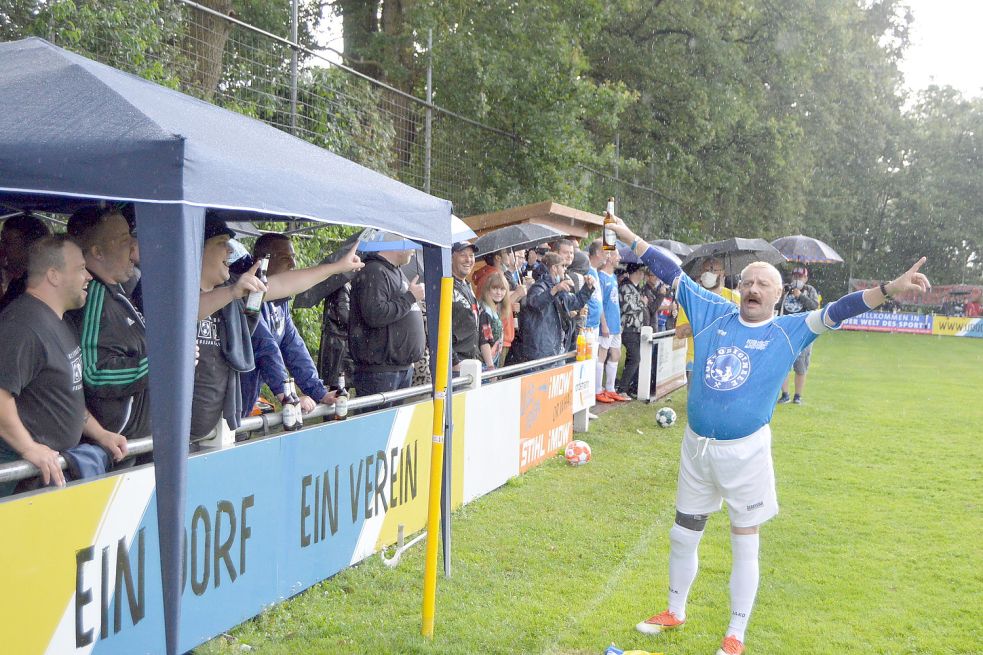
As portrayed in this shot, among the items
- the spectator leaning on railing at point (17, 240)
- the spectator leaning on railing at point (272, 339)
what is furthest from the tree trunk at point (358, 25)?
the spectator leaning on railing at point (17, 240)

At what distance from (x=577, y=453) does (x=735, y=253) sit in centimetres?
704

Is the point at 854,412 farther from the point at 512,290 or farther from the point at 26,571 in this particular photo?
the point at 26,571

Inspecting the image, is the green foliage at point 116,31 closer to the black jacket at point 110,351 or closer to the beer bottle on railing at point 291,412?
the beer bottle on railing at point 291,412

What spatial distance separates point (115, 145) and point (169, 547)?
128 cm

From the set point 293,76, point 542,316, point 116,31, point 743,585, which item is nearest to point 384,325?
point 743,585

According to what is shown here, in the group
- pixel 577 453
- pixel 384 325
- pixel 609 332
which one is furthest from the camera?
pixel 609 332

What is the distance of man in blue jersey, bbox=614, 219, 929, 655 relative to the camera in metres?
4.65

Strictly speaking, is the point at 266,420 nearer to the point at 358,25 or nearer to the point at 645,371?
the point at 645,371

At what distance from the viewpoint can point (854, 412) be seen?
13320mm

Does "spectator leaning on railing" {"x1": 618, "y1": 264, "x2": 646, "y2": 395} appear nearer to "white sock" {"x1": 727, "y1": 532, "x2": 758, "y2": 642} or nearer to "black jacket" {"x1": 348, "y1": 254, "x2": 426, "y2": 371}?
"black jacket" {"x1": 348, "y1": 254, "x2": 426, "y2": 371}

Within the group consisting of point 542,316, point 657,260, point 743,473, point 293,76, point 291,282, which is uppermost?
point 293,76

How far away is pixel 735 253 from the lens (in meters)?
14.9

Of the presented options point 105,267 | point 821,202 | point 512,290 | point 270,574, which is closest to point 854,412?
point 512,290

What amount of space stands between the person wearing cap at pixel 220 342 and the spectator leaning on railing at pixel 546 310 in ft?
17.5
